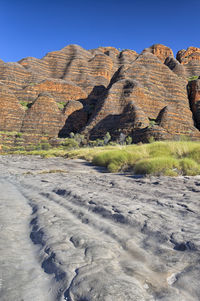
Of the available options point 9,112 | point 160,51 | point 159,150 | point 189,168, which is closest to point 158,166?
point 189,168

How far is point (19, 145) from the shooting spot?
114 ft

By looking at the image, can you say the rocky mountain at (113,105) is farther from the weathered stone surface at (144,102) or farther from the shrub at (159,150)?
the shrub at (159,150)

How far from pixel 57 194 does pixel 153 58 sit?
49289 millimetres

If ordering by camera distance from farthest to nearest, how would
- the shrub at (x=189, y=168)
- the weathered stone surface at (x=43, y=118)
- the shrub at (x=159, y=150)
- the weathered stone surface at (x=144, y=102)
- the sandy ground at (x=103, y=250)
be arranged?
the weathered stone surface at (x=43, y=118) < the weathered stone surface at (x=144, y=102) < the shrub at (x=159, y=150) < the shrub at (x=189, y=168) < the sandy ground at (x=103, y=250)

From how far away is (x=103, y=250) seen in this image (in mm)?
1397

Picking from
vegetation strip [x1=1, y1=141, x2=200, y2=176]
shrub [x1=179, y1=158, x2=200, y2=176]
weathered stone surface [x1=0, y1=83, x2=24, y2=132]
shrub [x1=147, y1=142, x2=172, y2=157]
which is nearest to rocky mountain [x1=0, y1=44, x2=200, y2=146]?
weathered stone surface [x1=0, y1=83, x2=24, y2=132]

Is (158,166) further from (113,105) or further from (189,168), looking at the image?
(113,105)

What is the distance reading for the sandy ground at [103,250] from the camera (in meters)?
1.01

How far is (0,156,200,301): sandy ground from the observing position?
1.01 metres

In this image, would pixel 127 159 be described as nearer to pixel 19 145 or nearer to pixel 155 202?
pixel 155 202

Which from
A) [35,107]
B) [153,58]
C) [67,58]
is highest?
[67,58]

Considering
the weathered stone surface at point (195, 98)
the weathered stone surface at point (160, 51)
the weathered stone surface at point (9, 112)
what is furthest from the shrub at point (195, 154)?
the weathered stone surface at point (160, 51)

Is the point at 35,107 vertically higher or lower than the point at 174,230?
higher

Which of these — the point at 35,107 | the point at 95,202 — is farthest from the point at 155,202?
the point at 35,107
